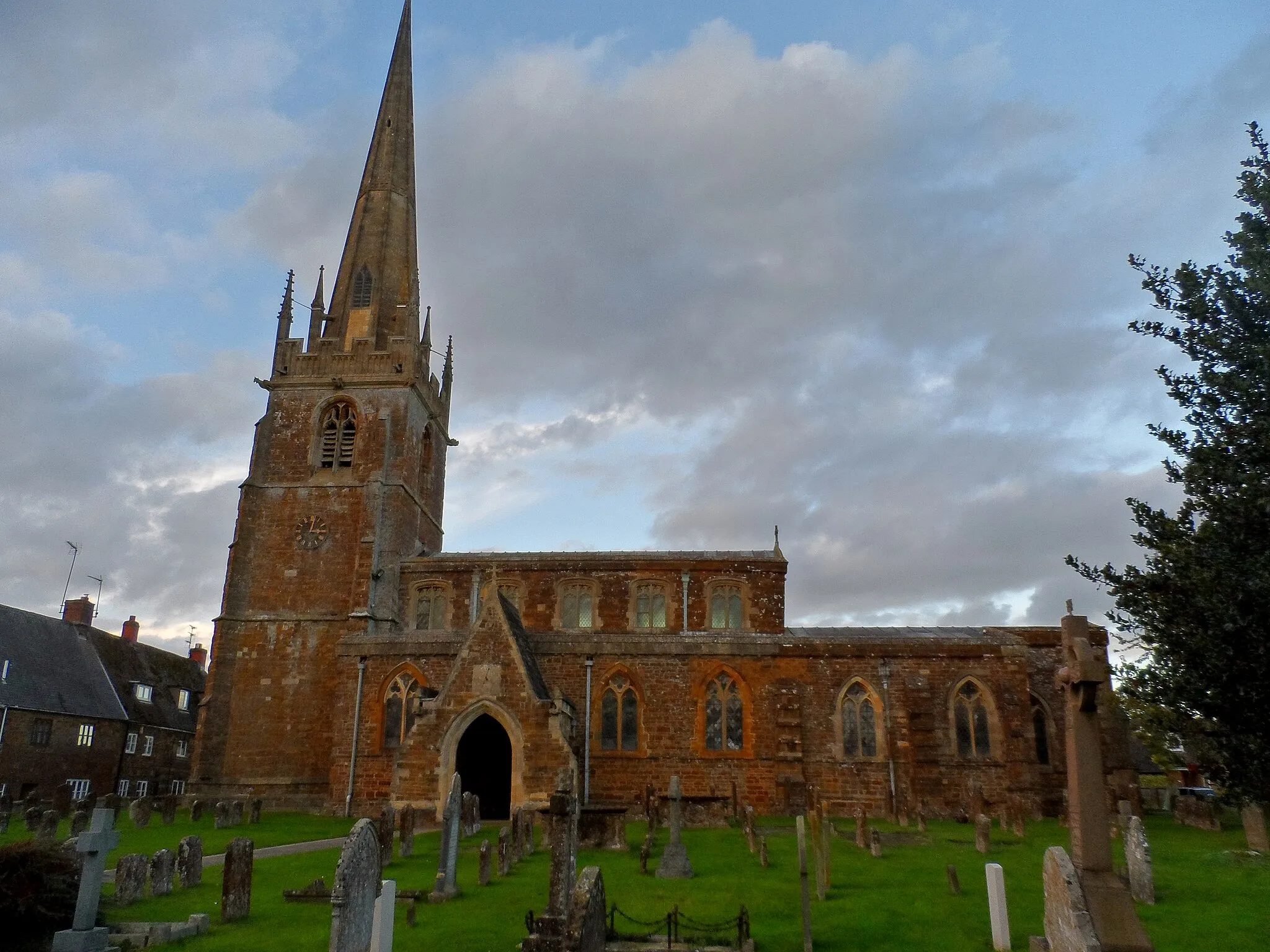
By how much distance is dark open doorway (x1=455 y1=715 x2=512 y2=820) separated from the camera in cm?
2573

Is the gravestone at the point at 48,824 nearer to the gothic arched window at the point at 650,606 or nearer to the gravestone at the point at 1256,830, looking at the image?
the gothic arched window at the point at 650,606

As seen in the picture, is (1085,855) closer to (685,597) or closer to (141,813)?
(685,597)

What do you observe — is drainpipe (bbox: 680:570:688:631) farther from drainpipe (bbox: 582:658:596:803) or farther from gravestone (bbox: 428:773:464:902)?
gravestone (bbox: 428:773:464:902)

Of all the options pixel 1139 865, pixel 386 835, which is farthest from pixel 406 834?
pixel 1139 865

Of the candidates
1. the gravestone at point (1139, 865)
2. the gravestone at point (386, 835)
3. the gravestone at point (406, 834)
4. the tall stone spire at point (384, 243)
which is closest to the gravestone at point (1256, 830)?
the gravestone at point (1139, 865)

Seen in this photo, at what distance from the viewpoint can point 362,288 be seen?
126ft

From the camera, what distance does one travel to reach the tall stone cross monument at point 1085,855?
24.1 ft

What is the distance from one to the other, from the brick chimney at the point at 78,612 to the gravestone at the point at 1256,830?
4489 centimetres

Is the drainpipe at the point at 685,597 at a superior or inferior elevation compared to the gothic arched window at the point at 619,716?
superior

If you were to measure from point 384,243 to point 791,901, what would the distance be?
33960mm

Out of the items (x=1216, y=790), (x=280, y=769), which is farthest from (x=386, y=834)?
(x=280, y=769)

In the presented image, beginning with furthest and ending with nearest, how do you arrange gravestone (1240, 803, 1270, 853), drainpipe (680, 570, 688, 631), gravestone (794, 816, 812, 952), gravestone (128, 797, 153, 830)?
drainpipe (680, 570, 688, 631) < gravestone (128, 797, 153, 830) < gravestone (1240, 803, 1270, 853) < gravestone (794, 816, 812, 952)

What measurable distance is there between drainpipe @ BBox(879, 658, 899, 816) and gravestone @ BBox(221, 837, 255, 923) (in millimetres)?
16935

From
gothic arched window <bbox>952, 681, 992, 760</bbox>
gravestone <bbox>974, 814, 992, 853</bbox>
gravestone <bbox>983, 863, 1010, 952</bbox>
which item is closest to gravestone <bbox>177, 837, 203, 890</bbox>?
gravestone <bbox>983, 863, 1010, 952</bbox>
